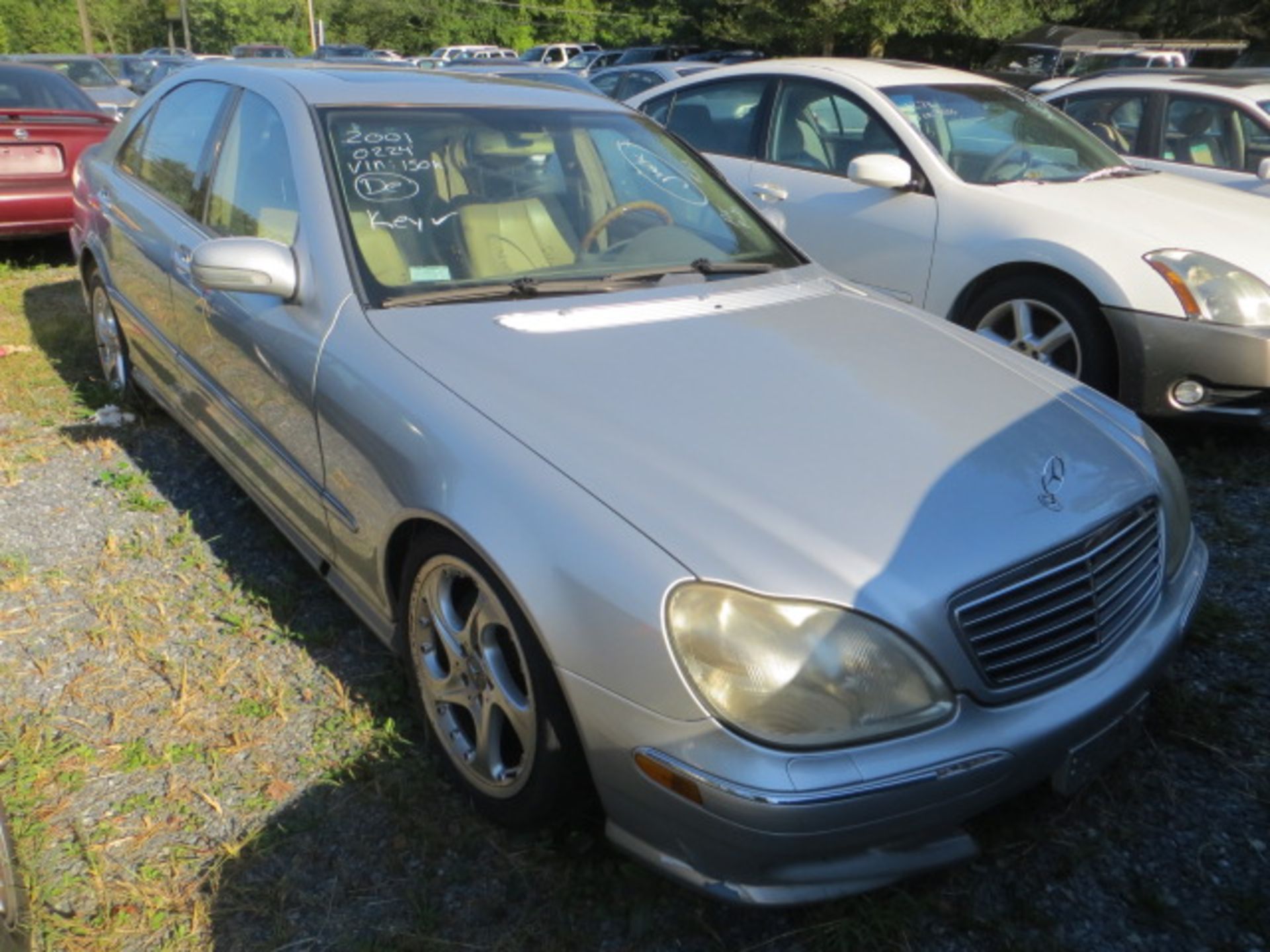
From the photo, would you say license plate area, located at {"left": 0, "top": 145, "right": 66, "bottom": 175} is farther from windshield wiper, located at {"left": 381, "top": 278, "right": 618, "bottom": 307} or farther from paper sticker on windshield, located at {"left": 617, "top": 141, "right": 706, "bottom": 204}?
windshield wiper, located at {"left": 381, "top": 278, "right": 618, "bottom": 307}

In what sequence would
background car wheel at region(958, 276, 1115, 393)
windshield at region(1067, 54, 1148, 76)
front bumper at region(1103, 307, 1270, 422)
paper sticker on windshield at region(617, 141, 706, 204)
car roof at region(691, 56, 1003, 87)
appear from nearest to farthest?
paper sticker on windshield at region(617, 141, 706, 204), front bumper at region(1103, 307, 1270, 422), background car wheel at region(958, 276, 1115, 393), car roof at region(691, 56, 1003, 87), windshield at region(1067, 54, 1148, 76)


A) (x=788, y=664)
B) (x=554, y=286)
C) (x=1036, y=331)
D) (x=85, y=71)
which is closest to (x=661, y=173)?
(x=554, y=286)

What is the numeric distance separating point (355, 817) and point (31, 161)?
649 cm

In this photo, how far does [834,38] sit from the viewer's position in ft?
97.1

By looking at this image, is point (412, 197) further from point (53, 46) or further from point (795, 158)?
point (53, 46)

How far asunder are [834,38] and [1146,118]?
2478 cm

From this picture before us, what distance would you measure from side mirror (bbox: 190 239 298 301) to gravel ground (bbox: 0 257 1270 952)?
101 centimetres

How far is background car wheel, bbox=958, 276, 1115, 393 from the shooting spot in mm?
4367

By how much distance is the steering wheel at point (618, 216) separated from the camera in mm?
3199

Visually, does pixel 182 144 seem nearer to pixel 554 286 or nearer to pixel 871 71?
pixel 554 286

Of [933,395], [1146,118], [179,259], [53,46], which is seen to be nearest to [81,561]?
[179,259]

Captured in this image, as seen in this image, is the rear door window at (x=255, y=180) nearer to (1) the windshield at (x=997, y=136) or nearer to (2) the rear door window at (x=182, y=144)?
(2) the rear door window at (x=182, y=144)

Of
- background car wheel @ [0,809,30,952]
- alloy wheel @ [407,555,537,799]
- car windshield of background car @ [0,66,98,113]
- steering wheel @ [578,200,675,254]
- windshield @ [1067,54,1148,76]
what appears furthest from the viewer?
windshield @ [1067,54,1148,76]

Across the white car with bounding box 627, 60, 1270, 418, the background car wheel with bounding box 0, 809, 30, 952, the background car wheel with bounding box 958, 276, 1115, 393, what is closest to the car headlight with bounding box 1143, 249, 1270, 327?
the white car with bounding box 627, 60, 1270, 418
